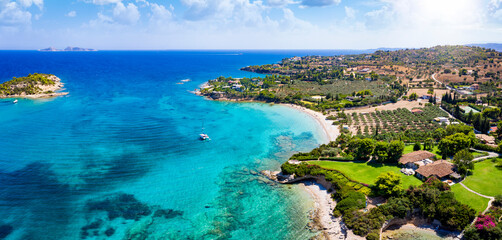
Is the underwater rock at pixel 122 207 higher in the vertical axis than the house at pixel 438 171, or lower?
lower

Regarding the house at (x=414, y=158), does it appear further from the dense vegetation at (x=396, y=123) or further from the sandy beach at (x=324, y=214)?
the sandy beach at (x=324, y=214)

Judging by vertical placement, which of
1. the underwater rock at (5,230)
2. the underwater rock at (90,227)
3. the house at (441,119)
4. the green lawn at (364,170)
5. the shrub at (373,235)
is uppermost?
the house at (441,119)

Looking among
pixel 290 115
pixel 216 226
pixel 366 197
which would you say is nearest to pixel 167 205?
pixel 216 226

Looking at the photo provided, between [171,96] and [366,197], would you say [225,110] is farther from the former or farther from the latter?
[366,197]

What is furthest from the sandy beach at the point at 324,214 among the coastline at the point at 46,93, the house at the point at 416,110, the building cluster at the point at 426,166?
the coastline at the point at 46,93

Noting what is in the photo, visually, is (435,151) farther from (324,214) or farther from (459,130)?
(324,214)

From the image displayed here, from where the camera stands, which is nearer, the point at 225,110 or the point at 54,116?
the point at 54,116

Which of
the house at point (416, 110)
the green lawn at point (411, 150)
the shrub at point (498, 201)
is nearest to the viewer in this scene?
the shrub at point (498, 201)

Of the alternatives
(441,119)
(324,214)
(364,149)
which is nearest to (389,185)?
(324,214)
